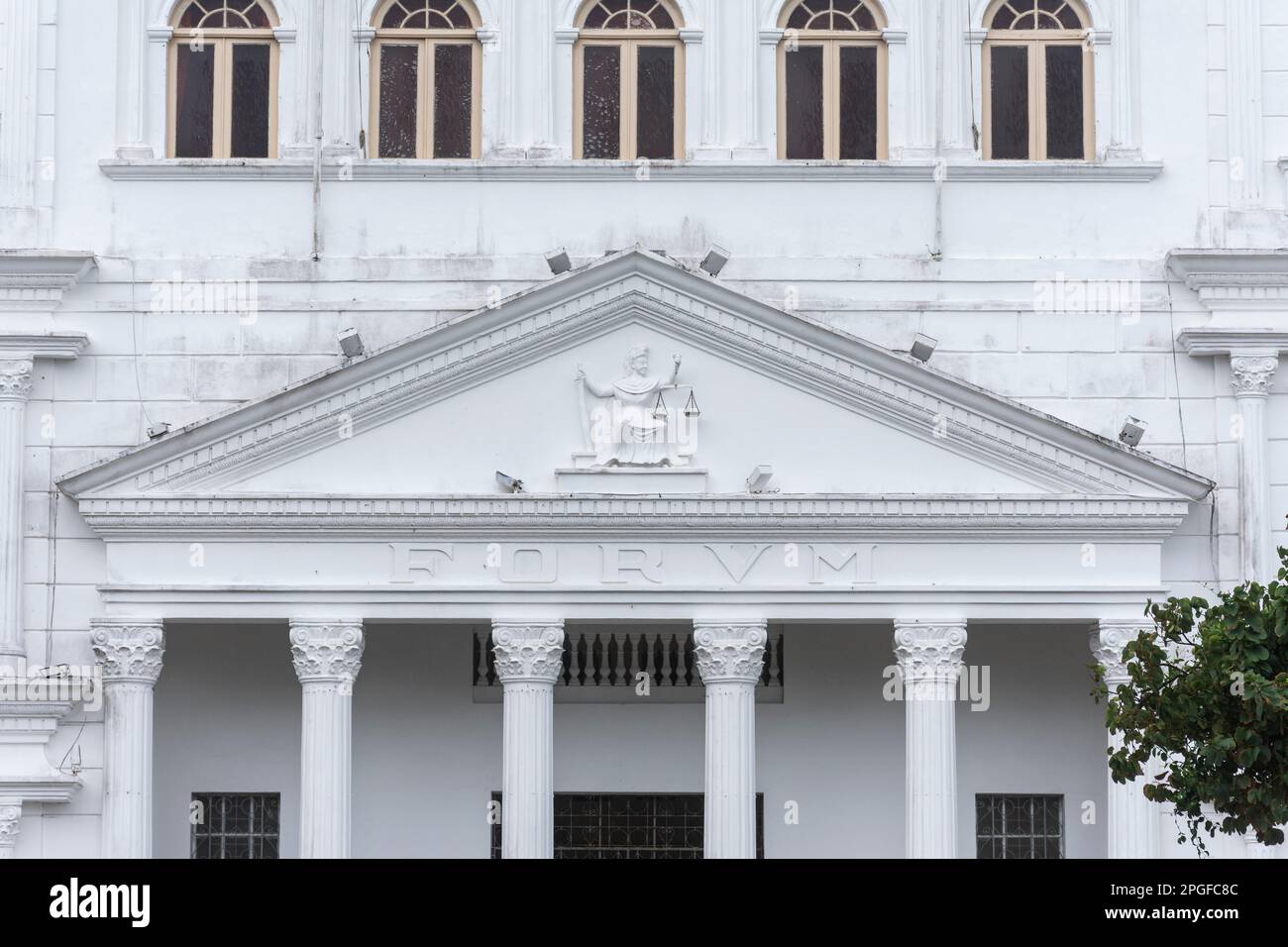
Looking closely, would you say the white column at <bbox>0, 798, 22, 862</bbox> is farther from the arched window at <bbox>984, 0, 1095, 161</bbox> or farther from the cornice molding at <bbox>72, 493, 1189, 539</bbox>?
the arched window at <bbox>984, 0, 1095, 161</bbox>

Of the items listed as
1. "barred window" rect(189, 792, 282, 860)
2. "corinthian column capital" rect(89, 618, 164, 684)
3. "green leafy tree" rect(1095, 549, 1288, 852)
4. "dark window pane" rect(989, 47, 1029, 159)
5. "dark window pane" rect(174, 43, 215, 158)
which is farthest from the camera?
"dark window pane" rect(989, 47, 1029, 159)

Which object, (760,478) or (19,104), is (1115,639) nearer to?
(760,478)

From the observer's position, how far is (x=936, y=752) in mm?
35188

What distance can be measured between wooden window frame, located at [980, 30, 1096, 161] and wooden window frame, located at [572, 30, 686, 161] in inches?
157

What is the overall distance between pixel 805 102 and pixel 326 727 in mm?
10496

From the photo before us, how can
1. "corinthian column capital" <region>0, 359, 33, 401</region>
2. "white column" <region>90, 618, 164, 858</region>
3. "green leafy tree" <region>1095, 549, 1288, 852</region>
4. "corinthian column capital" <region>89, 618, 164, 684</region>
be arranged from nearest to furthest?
"green leafy tree" <region>1095, 549, 1288, 852</region>
"white column" <region>90, 618, 164, 858</region>
"corinthian column capital" <region>89, 618, 164, 684</region>
"corinthian column capital" <region>0, 359, 33, 401</region>

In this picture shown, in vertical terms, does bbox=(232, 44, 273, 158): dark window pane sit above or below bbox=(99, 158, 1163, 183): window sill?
above

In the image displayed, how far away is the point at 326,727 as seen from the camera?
116 ft

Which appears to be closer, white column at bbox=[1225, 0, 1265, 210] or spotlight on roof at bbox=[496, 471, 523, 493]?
spotlight on roof at bbox=[496, 471, 523, 493]

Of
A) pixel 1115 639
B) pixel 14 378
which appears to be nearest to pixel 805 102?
pixel 1115 639

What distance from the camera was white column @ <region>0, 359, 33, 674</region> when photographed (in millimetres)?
36219

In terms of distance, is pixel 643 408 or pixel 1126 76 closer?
pixel 643 408

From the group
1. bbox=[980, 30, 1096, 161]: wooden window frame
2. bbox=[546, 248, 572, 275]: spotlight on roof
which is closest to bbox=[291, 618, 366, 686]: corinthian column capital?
bbox=[546, 248, 572, 275]: spotlight on roof
